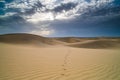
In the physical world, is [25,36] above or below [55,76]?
above

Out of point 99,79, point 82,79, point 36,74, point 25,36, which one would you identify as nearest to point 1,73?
point 36,74

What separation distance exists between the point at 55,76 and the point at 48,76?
25 cm

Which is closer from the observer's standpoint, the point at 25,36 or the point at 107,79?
the point at 107,79

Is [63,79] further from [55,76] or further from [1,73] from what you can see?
[1,73]

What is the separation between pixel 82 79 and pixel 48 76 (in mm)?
1219

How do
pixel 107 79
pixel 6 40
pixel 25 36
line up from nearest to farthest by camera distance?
pixel 107 79 → pixel 6 40 → pixel 25 36

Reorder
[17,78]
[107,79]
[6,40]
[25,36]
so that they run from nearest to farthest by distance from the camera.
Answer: [17,78] → [107,79] → [6,40] → [25,36]

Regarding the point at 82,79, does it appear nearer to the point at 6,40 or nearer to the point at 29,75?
the point at 29,75

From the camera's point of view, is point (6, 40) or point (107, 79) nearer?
point (107, 79)

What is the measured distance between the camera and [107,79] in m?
4.54

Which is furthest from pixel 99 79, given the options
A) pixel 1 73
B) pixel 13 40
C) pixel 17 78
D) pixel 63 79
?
pixel 13 40

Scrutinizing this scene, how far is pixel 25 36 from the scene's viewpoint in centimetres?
2747

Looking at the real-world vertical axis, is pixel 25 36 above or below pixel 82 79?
above

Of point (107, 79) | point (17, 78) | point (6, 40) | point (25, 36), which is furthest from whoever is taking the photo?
point (25, 36)
